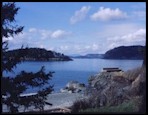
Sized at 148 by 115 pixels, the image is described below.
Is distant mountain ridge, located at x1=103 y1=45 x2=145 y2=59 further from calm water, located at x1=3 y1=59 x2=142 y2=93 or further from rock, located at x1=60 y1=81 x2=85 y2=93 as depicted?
rock, located at x1=60 y1=81 x2=85 y2=93

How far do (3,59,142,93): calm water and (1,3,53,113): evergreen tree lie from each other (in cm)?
16

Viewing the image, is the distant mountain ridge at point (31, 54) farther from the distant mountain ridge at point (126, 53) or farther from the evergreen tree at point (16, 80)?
the distant mountain ridge at point (126, 53)

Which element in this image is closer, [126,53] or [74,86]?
[126,53]

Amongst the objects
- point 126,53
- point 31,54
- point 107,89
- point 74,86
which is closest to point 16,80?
point 31,54

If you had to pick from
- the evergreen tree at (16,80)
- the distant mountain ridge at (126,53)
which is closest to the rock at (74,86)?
the evergreen tree at (16,80)

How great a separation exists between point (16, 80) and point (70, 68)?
3010 mm

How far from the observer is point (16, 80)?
9.27 meters

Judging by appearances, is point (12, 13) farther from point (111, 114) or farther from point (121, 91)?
point (111, 114)

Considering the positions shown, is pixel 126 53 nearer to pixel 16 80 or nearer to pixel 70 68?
pixel 70 68

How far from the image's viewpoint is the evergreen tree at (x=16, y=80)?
28.5 ft

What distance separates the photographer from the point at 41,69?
953 centimetres

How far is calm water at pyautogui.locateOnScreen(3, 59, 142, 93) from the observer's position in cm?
693

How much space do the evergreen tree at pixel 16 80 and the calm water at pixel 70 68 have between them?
157 mm

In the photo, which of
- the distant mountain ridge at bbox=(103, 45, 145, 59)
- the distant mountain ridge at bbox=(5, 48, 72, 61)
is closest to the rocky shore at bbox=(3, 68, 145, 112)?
the distant mountain ridge at bbox=(103, 45, 145, 59)
